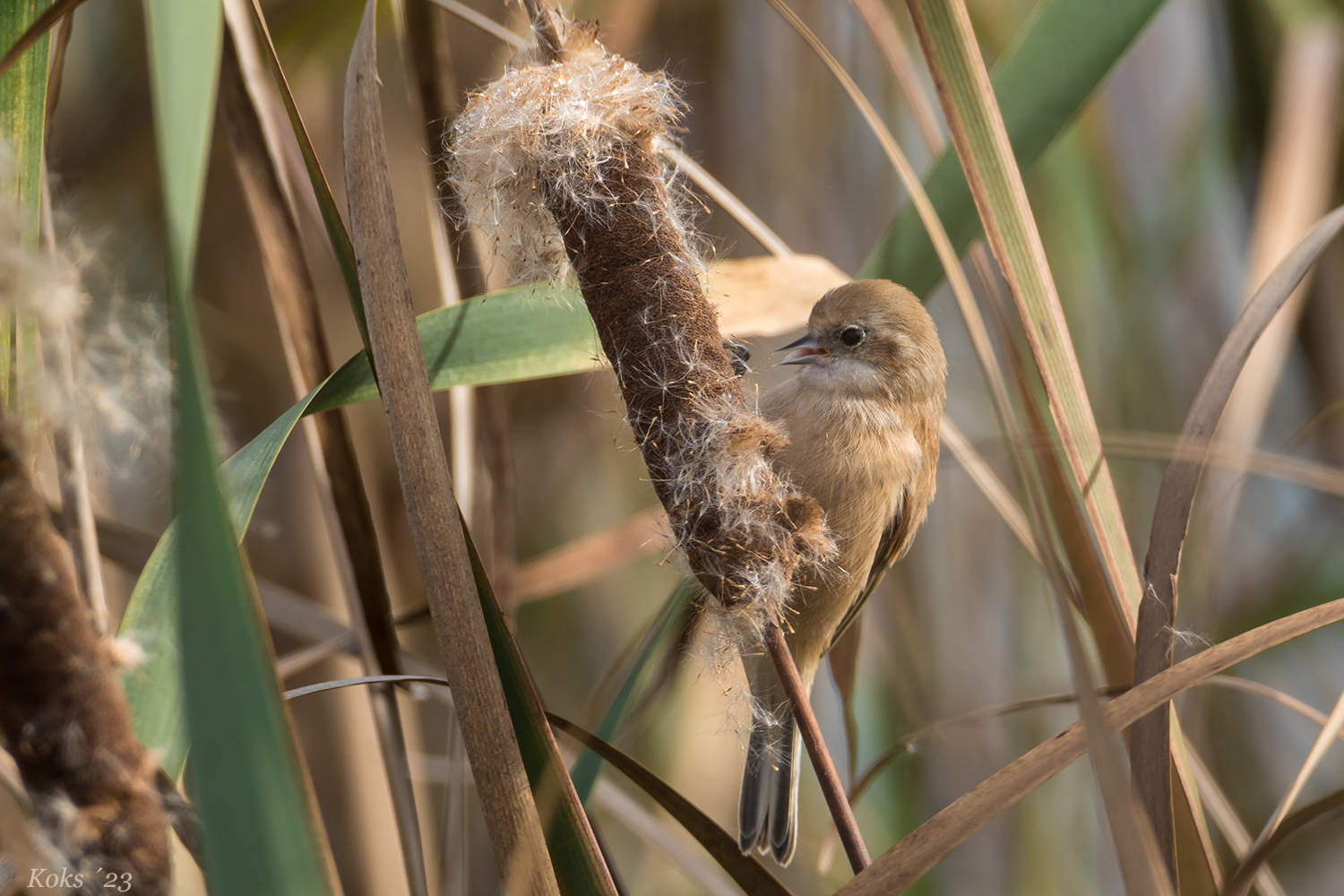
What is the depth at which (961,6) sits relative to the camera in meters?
0.86

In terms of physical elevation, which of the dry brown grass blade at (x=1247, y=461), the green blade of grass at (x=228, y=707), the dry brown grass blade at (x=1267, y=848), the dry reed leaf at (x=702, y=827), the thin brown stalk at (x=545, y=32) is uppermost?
the thin brown stalk at (x=545, y=32)

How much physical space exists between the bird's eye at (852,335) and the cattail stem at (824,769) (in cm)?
70

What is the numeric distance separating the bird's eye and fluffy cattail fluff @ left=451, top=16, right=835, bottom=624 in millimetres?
579

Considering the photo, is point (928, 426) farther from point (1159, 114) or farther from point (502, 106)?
point (1159, 114)

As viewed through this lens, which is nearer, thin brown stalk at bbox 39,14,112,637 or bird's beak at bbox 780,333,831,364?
thin brown stalk at bbox 39,14,112,637

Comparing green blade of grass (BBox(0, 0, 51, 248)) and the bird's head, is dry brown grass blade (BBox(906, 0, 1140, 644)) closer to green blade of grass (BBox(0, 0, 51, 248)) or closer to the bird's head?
the bird's head

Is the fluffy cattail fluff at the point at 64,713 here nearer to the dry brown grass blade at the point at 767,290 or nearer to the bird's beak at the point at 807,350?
the dry brown grass blade at the point at 767,290

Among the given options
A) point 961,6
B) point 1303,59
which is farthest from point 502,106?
point 1303,59

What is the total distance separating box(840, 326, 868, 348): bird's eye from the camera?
136 centimetres

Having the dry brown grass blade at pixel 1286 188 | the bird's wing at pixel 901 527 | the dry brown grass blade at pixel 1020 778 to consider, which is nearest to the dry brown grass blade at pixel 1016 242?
the dry brown grass blade at pixel 1020 778

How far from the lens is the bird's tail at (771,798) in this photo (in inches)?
52.4

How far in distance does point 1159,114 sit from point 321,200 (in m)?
2.05

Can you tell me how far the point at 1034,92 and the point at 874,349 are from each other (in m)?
0.47

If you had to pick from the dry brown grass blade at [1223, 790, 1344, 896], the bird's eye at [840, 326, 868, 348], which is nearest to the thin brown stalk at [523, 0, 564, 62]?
the bird's eye at [840, 326, 868, 348]
